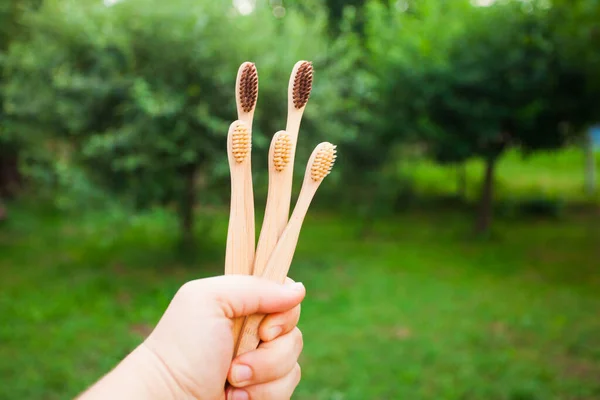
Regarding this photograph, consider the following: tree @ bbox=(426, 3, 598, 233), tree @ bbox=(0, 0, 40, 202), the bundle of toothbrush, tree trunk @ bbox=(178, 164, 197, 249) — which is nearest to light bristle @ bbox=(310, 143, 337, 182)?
the bundle of toothbrush

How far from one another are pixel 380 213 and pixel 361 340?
7046 millimetres

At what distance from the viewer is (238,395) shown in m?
1.30

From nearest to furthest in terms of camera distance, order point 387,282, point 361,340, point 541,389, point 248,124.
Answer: point 248,124
point 541,389
point 361,340
point 387,282

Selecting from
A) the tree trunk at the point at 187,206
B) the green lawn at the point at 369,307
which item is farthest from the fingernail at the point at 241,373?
the tree trunk at the point at 187,206

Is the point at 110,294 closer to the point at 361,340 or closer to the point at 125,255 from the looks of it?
the point at 125,255

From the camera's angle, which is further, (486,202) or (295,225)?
(486,202)

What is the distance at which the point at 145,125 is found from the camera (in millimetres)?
6668

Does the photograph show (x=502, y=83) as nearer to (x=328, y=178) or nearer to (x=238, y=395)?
(x=328, y=178)

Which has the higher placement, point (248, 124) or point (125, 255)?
point (248, 124)

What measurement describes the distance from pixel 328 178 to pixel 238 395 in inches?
303

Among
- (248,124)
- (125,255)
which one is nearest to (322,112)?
(125,255)

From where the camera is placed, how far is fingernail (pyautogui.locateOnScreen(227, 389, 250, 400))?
1.30 m

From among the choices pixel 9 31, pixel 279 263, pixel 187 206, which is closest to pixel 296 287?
pixel 279 263

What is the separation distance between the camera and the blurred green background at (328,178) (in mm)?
5551
